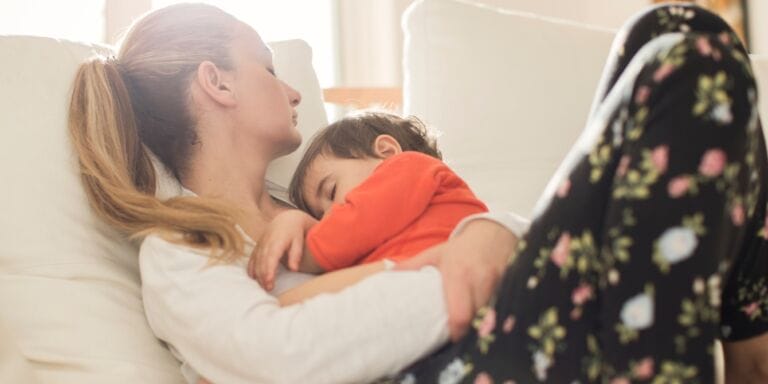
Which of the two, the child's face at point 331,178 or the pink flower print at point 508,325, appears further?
the child's face at point 331,178

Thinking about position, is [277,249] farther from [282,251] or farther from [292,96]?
[292,96]

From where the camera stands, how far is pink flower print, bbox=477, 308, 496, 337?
74 cm

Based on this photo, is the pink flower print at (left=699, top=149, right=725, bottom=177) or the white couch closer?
the pink flower print at (left=699, top=149, right=725, bottom=177)

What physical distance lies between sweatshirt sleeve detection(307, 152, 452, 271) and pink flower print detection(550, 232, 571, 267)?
27 cm

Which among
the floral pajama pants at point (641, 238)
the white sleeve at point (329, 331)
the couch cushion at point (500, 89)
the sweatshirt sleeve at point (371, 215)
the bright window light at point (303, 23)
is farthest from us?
the bright window light at point (303, 23)

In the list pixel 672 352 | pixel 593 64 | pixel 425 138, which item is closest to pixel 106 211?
pixel 425 138

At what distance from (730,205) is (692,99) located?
9 cm

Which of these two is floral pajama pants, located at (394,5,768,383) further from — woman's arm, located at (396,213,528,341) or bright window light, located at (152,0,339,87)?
bright window light, located at (152,0,339,87)

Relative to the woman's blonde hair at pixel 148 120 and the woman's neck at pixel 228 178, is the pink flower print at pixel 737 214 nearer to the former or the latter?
the woman's blonde hair at pixel 148 120

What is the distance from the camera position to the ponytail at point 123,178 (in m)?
0.98

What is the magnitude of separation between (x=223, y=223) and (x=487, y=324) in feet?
1.24

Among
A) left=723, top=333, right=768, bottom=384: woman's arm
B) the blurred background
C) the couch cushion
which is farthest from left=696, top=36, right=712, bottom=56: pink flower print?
the blurred background

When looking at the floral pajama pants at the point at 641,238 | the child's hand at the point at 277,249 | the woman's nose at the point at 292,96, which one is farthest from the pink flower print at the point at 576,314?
the woman's nose at the point at 292,96

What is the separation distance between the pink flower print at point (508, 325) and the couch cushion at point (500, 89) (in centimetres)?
81
